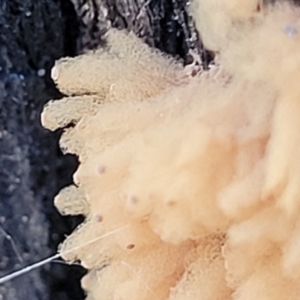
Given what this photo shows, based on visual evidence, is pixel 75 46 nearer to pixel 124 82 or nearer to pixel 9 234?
pixel 124 82

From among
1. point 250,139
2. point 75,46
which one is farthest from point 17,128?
point 250,139

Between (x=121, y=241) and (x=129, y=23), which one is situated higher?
(x=129, y=23)

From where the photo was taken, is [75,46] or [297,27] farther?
[75,46]

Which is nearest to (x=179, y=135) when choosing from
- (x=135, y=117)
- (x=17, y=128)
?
(x=135, y=117)
